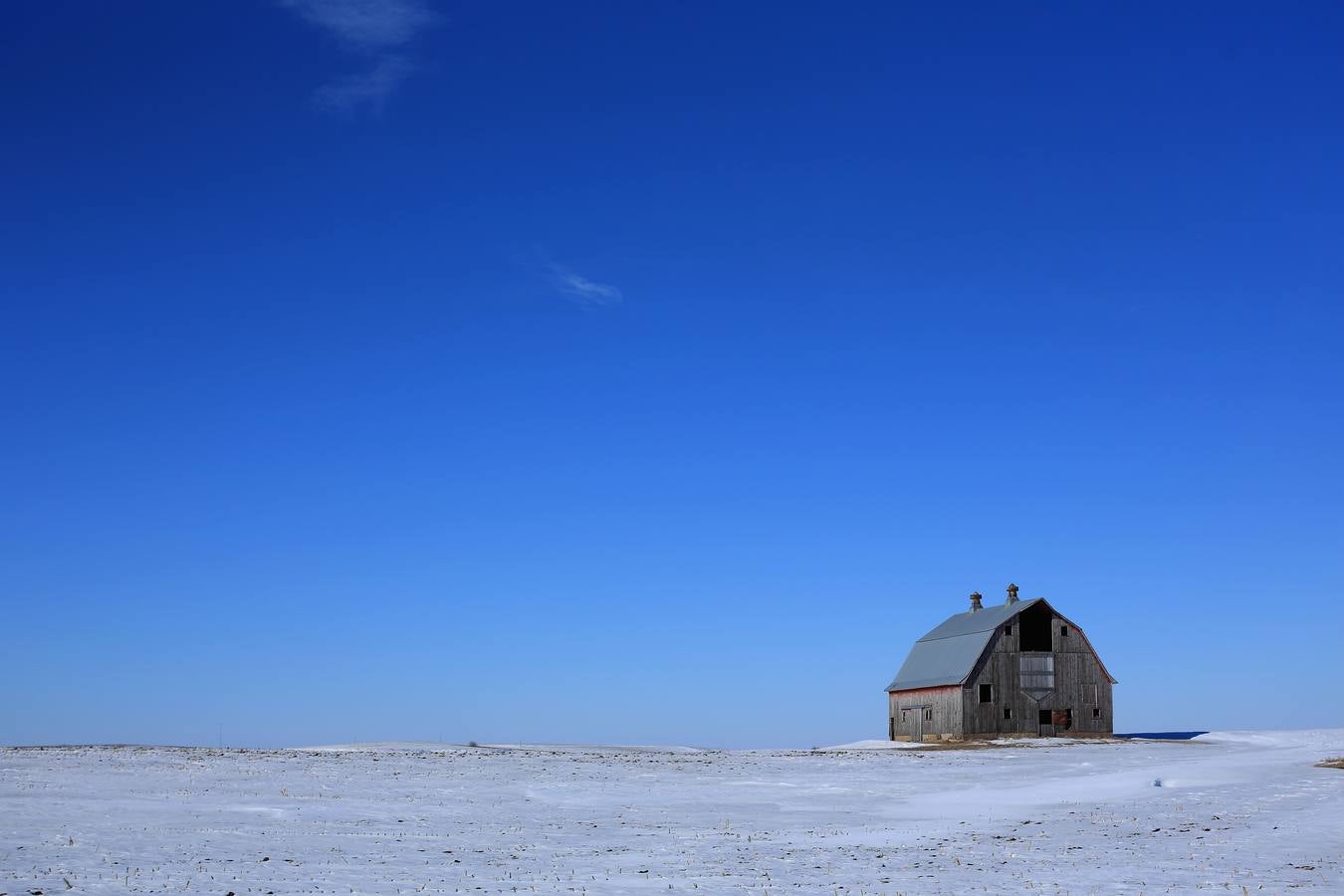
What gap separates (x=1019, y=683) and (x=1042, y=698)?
5.42 feet

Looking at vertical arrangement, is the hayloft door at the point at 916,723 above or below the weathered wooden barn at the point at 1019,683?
below

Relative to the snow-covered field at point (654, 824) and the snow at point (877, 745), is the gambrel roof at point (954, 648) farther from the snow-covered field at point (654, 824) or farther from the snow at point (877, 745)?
the snow-covered field at point (654, 824)

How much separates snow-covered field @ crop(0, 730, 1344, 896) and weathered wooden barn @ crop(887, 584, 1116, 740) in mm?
19216

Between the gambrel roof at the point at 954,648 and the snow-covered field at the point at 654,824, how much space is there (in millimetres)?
20318

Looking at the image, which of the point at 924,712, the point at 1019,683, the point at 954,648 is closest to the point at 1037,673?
the point at 1019,683

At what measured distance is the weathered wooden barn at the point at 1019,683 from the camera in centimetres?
7406

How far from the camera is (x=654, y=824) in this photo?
33.4 m

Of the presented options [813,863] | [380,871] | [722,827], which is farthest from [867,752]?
[380,871]

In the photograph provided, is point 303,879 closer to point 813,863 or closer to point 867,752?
point 813,863

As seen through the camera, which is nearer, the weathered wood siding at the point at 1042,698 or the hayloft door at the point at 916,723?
the weathered wood siding at the point at 1042,698

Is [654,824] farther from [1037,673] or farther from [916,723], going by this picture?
[916,723]

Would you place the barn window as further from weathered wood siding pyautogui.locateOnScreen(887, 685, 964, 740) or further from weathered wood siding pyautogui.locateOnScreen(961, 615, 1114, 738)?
weathered wood siding pyautogui.locateOnScreen(887, 685, 964, 740)

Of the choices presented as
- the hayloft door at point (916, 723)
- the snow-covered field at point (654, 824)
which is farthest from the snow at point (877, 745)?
the snow-covered field at point (654, 824)

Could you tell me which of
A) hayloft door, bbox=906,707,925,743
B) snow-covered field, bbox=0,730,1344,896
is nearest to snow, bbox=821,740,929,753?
hayloft door, bbox=906,707,925,743
